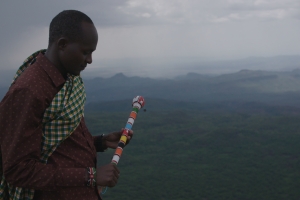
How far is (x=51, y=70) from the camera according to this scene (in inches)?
73.9

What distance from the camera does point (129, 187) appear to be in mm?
47656

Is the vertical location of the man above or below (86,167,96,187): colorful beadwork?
above

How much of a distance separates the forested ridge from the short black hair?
41.2 meters

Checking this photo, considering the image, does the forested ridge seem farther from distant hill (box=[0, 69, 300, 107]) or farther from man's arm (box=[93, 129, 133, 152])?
distant hill (box=[0, 69, 300, 107])

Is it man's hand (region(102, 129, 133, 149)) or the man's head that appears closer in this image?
the man's head

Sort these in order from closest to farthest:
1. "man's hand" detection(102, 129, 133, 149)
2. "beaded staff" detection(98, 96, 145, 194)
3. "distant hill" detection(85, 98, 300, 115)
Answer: "beaded staff" detection(98, 96, 145, 194) < "man's hand" detection(102, 129, 133, 149) < "distant hill" detection(85, 98, 300, 115)

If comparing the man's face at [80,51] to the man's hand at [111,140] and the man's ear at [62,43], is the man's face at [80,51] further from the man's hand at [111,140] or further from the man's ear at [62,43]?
the man's hand at [111,140]

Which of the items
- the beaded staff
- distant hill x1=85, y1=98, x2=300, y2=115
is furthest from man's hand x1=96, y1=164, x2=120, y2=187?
distant hill x1=85, y1=98, x2=300, y2=115

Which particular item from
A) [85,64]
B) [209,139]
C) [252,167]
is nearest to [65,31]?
[85,64]

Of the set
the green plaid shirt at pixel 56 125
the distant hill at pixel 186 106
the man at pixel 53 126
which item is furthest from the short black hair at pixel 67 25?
the distant hill at pixel 186 106

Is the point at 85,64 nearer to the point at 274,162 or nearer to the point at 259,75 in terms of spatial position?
the point at 274,162

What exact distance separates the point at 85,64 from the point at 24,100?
1.21ft

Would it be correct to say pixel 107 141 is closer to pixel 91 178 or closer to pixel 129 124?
pixel 129 124

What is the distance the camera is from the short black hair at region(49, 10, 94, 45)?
1.88 meters
